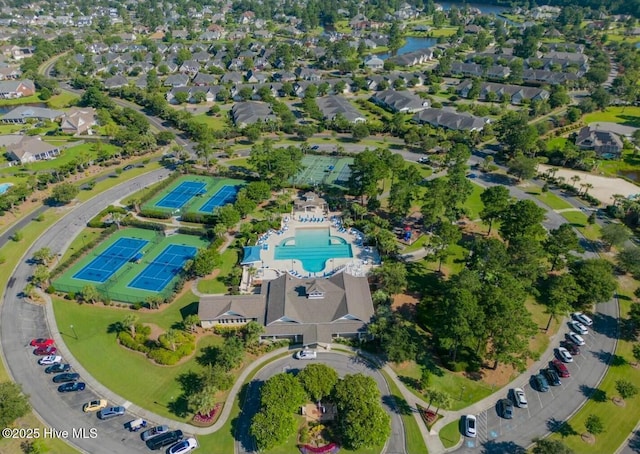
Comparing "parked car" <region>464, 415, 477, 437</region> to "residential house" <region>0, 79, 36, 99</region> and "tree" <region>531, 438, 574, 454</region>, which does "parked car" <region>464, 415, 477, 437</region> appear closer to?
"tree" <region>531, 438, 574, 454</region>

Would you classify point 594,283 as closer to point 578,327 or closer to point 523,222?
point 578,327

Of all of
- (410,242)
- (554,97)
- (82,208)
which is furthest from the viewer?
(554,97)

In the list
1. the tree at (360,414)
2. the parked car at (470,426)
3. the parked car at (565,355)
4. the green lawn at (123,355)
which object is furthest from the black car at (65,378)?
the parked car at (565,355)

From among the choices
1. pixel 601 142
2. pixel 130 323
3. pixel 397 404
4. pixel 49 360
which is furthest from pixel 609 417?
pixel 601 142

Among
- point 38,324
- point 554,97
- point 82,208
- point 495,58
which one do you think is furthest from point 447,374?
Answer: point 495,58

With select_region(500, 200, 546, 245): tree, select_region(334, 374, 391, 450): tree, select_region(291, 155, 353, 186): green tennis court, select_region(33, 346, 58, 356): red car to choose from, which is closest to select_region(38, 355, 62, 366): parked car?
select_region(33, 346, 58, 356): red car

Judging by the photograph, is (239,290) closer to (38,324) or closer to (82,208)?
(38,324)

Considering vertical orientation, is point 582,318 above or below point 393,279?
below

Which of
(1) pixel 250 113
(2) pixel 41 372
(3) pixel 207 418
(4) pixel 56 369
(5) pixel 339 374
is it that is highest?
(1) pixel 250 113
